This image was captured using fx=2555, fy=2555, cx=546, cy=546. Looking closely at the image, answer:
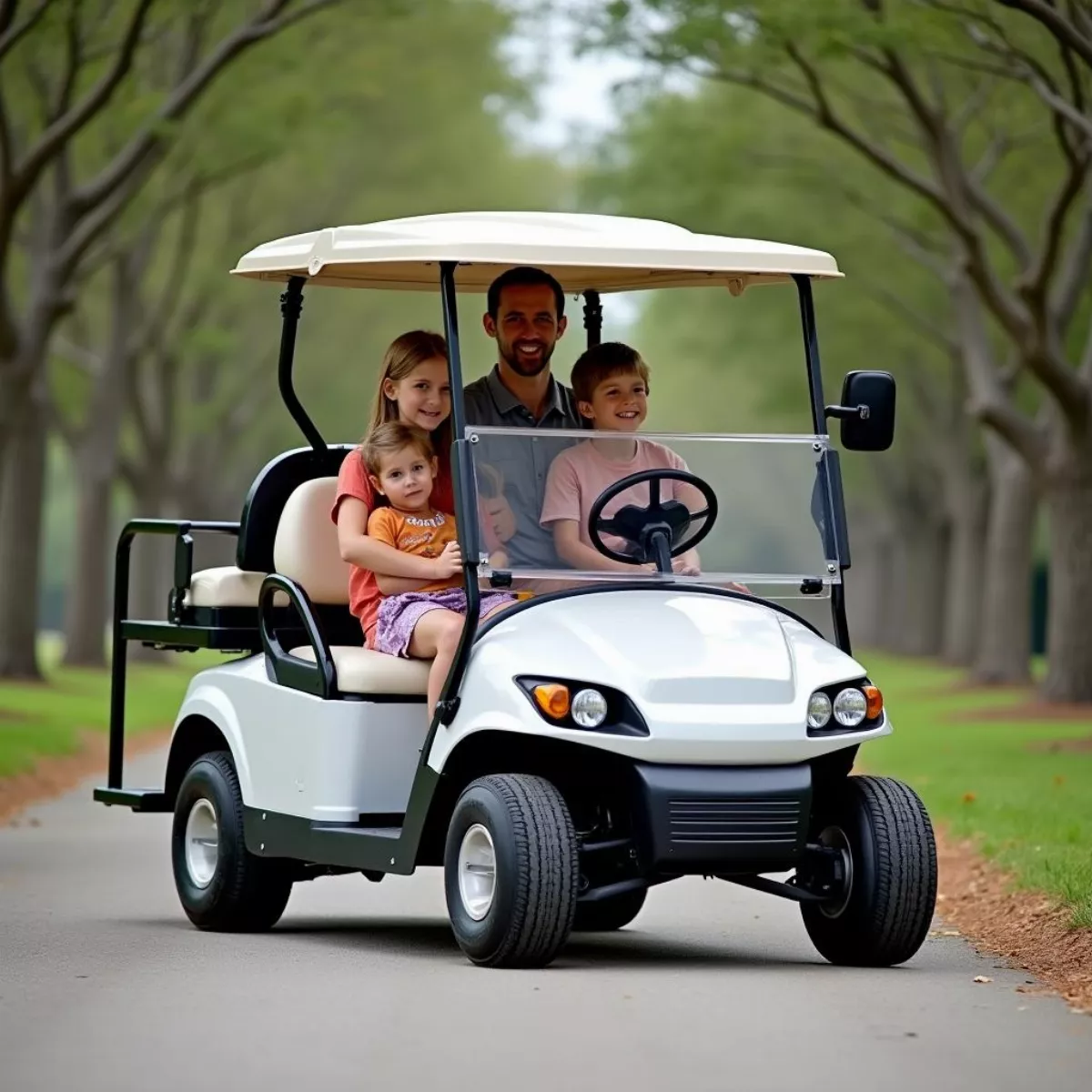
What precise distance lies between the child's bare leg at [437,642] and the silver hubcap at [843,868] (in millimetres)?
1371

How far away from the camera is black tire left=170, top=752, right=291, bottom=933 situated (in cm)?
948

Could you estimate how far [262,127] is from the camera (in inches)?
1005

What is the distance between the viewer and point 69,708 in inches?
952

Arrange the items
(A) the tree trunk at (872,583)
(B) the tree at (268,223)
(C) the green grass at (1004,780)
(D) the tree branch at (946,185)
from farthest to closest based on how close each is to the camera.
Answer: (A) the tree trunk at (872,583)
(B) the tree at (268,223)
(D) the tree branch at (946,185)
(C) the green grass at (1004,780)

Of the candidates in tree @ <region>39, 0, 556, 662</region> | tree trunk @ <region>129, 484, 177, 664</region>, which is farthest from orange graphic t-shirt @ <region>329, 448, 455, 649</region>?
tree trunk @ <region>129, 484, 177, 664</region>

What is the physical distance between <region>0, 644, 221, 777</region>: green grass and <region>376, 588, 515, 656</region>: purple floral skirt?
8.87 meters

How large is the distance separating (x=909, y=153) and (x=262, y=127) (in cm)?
779

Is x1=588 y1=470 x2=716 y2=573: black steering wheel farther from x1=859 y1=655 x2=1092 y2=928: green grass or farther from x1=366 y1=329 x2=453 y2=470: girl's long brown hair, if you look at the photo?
x1=859 y1=655 x2=1092 y2=928: green grass

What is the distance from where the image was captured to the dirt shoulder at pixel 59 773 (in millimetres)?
16422

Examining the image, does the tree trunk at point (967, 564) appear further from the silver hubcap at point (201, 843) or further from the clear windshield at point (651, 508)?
the clear windshield at point (651, 508)

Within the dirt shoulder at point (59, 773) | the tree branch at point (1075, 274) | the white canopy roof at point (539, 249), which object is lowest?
the dirt shoulder at point (59, 773)

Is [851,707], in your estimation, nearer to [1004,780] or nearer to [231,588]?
[231,588]

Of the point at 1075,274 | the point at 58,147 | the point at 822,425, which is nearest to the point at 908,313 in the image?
the point at 1075,274

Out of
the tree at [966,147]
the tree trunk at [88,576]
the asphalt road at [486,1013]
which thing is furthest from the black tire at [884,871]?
the tree trunk at [88,576]
